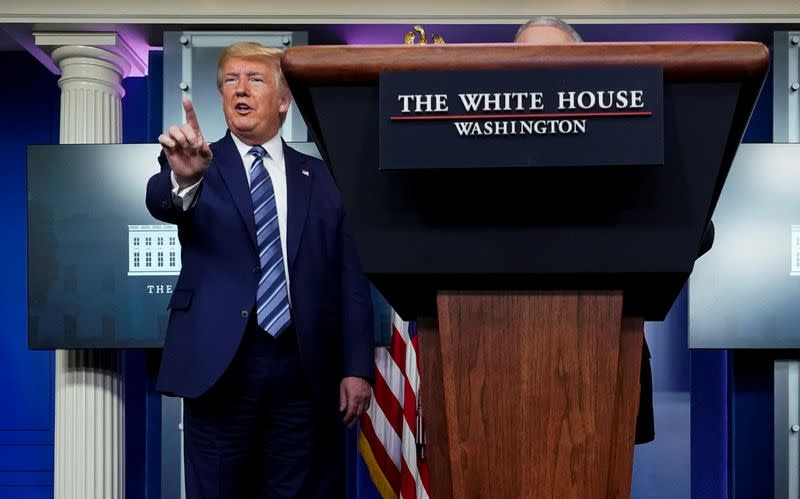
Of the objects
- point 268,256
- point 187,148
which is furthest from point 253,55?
point 187,148

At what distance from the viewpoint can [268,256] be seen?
1796 mm

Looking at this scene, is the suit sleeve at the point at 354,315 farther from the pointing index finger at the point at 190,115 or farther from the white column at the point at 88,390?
the white column at the point at 88,390

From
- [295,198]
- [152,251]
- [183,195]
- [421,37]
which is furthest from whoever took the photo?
[152,251]

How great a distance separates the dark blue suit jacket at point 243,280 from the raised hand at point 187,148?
0.76 feet

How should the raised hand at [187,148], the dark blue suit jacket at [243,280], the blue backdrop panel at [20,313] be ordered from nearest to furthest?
the raised hand at [187,148], the dark blue suit jacket at [243,280], the blue backdrop panel at [20,313]

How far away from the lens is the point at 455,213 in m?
0.86

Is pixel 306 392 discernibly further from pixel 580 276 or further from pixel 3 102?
pixel 3 102

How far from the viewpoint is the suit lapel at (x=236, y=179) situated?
1.79 metres

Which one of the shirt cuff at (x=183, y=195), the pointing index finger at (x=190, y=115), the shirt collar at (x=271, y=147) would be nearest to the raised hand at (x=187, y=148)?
the pointing index finger at (x=190, y=115)

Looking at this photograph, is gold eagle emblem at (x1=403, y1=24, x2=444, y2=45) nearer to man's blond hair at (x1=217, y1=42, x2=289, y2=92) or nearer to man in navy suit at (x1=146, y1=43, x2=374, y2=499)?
man's blond hair at (x1=217, y1=42, x2=289, y2=92)

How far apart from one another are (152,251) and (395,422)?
3.49 feet

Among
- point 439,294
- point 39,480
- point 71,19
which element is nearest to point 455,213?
point 439,294

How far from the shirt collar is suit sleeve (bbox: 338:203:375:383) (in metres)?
0.20

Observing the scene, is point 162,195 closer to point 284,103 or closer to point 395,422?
point 284,103
